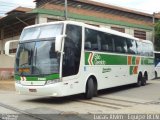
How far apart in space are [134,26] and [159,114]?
110 ft

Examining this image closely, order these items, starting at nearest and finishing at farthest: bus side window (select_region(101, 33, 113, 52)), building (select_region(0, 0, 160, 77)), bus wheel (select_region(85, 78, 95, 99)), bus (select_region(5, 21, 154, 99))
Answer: bus (select_region(5, 21, 154, 99)) → bus wheel (select_region(85, 78, 95, 99)) → bus side window (select_region(101, 33, 113, 52)) → building (select_region(0, 0, 160, 77))

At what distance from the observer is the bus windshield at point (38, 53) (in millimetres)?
13602

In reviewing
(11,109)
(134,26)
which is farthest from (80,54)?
(134,26)

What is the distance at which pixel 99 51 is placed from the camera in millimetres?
16500

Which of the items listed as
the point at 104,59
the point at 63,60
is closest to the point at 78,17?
the point at 104,59

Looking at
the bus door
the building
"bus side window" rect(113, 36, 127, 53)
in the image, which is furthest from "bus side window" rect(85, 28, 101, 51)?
the building

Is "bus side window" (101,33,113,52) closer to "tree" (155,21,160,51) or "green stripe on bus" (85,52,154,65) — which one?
"green stripe on bus" (85,52,154,65)

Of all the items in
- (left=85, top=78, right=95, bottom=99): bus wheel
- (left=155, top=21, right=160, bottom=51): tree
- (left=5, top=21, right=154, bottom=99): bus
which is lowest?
(left=85, top=78, right=95, bottom=99): bus wheel

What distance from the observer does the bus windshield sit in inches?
535

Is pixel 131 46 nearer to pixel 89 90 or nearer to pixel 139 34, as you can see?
pixel 89 90

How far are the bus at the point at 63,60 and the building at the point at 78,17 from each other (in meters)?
14.6

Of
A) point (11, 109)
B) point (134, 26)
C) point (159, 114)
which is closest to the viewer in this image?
point (159, 114)

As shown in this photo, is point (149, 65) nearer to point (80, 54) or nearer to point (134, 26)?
point (80, 54)

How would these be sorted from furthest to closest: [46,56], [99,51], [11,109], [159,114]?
1. [99,51]
2. [46,56]
3. [11,109]
4. [159,114]
